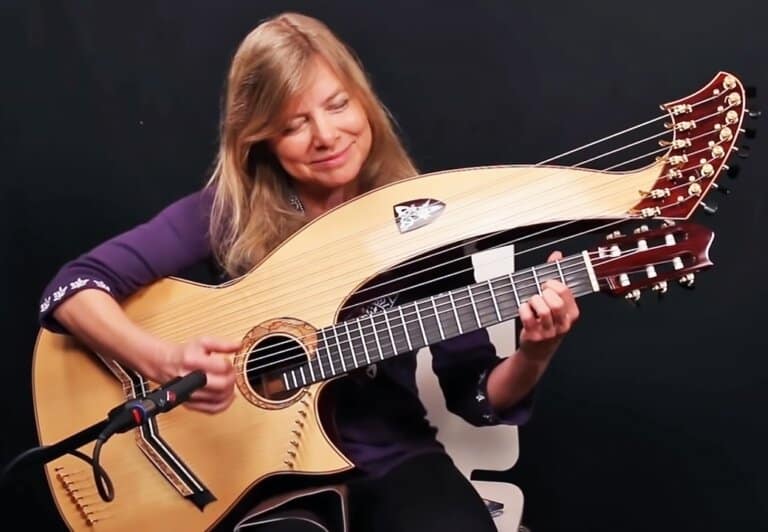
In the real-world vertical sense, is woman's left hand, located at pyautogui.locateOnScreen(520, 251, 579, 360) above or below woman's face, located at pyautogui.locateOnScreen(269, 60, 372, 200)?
below

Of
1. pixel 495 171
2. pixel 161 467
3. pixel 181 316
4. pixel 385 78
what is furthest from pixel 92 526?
pixel 385 78

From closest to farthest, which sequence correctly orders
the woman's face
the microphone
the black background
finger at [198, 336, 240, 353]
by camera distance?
1. the microphone
2. finger at [198, 336, 240, 353]
3. the woman's face
4. the black background

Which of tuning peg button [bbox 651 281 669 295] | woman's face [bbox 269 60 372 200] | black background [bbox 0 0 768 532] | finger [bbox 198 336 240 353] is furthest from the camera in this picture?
black background [bbox 0 0 768 532]

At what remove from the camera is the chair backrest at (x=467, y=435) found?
1.39m

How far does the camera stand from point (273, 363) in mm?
1206

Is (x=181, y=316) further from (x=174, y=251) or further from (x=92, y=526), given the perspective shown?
(x=92, y=526)

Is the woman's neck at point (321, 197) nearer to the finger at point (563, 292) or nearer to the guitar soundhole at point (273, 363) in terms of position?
the guitar soundhole at point (273, 363)

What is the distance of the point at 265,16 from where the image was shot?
66.0 inches

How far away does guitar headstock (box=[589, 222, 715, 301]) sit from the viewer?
3.30ft

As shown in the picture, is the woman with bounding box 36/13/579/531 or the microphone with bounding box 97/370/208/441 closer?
the microphone with bounding box 97/370/208/441

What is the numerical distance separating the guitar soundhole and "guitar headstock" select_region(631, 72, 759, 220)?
1.63ft

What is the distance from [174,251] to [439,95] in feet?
1.99

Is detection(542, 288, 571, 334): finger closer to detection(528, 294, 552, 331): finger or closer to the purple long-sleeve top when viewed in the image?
detection(528, 294, 552, 331): finger

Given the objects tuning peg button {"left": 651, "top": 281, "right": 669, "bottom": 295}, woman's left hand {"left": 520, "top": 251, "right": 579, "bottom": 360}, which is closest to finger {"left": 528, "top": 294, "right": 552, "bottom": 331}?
woman's left hand {"left": 520, "top": 251, "right": 579, "bottom": 360}
